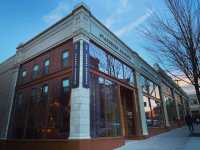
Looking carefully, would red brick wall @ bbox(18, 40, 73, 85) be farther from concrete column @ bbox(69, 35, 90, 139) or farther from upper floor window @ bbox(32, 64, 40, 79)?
concrete column @ bbox(69, 35, 90, 139)

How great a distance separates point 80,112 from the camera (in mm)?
8180

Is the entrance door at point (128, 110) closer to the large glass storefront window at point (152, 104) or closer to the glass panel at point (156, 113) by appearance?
the large glass storefront window at point (152, 104)

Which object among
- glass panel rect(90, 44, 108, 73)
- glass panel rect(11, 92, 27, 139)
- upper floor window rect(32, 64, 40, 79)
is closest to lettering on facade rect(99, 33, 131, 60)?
glass panel rect(90, 44, 108, 73)

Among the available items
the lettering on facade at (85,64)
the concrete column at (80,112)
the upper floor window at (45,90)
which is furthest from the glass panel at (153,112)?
the upper floor window at (45,90)

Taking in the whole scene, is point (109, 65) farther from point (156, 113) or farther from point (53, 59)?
point (156, 113)

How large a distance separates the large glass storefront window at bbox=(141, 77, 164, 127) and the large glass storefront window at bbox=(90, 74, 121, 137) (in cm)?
495

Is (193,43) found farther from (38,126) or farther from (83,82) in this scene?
(38,126)

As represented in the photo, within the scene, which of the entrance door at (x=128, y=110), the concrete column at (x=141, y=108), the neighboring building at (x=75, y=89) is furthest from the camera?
the concrete column at (x=141, y=108)

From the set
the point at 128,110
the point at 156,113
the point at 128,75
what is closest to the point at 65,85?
the point at 128,75

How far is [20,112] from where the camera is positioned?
12359mm

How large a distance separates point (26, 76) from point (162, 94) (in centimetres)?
1413

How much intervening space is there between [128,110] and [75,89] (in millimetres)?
6433

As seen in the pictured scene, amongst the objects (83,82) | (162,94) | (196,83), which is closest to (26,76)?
(83,82)

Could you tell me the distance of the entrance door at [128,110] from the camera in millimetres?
13273
